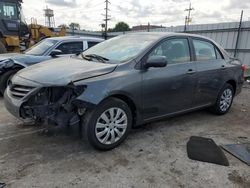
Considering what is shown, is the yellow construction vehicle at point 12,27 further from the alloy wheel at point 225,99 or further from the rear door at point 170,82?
the alloy wheel at point 225,99

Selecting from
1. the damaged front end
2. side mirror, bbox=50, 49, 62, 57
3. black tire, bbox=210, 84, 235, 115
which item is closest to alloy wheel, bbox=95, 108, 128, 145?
the damaged front end

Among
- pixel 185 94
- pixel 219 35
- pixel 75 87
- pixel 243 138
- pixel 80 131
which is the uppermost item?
pixel 219 35

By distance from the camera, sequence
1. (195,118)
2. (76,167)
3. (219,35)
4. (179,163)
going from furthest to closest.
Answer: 1. (219,35)
2. (195,118)
3. (179,163)
4. (76,167)

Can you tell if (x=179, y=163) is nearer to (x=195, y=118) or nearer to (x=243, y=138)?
(x=243, y=138)

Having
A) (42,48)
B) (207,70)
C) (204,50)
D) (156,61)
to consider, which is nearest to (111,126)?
(156,61)

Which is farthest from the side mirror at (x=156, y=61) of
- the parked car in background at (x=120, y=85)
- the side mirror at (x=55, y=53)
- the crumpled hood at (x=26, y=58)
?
the crumpled hood at (x=26, y=58)

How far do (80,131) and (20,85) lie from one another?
1.05 metres

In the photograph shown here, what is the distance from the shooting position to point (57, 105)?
2.85 meters

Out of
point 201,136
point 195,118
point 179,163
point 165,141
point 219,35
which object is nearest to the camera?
point 179,163

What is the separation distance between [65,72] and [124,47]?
1.16 metres

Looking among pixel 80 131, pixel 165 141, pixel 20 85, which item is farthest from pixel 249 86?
pixel 20 85

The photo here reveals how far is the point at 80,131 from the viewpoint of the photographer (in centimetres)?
296

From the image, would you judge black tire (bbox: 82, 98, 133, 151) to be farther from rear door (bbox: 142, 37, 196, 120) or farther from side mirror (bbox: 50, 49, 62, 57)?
side mirror (bbox: 50, 49, 62, 57)

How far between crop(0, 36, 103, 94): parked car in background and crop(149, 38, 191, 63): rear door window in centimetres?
307
